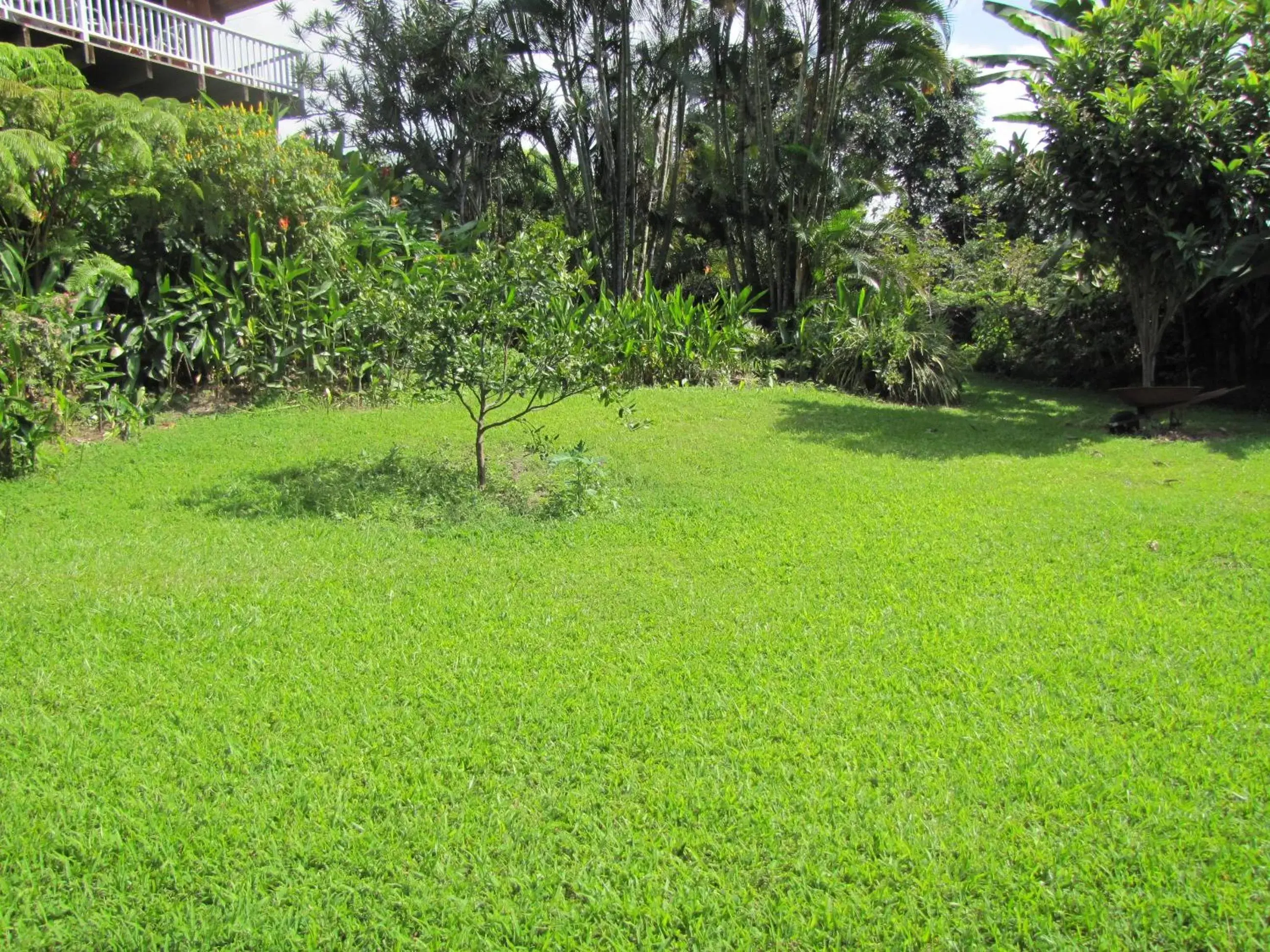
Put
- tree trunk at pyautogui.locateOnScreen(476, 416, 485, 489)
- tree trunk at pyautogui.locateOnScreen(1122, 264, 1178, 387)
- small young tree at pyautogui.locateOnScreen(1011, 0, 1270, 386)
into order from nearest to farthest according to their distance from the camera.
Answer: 1. tree trunk at pyautogui.locateOnScreen(476, 416, 485, 489)
2. small young tree at pyautogui.locateOnScreen(1011, 0, 1270, 386)
3. tree trunk at pyautogui.locateOnScreen(1122, 264, 1178, 387)

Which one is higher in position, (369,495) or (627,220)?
(627,220)

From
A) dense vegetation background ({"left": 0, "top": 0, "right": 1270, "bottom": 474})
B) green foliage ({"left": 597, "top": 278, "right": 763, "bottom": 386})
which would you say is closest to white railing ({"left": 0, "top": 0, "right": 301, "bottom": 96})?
dense vegetation background ({"left": 0, "top": 0, "right": 1270, "bottom": 474})

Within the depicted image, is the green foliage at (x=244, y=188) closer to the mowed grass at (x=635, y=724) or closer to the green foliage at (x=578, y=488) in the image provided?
the mowed grass at (x=635, y=724)

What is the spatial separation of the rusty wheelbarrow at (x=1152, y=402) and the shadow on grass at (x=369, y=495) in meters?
6.61

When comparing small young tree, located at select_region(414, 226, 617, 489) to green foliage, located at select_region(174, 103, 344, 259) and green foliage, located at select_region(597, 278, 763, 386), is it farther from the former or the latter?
green foliage, located at select_region(597, 278, 763, 386)

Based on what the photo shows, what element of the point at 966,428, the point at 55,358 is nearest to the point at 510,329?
the point at 55,358

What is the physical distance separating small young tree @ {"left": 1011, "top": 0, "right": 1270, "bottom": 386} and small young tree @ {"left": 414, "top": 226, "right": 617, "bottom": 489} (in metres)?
5.84

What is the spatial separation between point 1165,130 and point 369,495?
801cm

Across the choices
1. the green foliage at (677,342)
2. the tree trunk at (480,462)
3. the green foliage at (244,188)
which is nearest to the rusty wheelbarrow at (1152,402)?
the green foliage at (677,342)

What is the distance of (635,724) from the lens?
3316 millimetres

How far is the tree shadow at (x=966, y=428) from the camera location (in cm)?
847

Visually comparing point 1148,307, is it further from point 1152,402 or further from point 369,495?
point 369,495

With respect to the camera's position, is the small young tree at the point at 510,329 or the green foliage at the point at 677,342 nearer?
the small young tree at the point at 510,329

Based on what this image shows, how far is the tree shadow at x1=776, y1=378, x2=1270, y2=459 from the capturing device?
8469mm
